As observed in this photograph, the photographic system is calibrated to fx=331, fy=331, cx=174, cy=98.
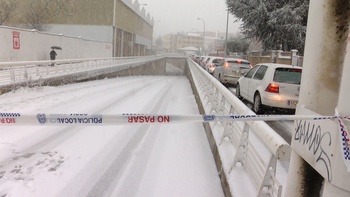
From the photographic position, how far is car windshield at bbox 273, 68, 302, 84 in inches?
368

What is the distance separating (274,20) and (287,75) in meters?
17.6

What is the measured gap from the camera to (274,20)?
25594 mm

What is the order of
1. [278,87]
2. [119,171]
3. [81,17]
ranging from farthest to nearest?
[81,17] < [278,87] < [119,171]

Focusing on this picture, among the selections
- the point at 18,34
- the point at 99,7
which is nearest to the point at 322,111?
the point at 18,34

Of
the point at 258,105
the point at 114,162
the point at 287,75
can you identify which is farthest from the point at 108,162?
the point at 287,75

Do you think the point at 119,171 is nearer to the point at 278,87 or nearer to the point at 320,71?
the point at 320,71

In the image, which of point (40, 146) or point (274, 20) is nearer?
point (40, 146)

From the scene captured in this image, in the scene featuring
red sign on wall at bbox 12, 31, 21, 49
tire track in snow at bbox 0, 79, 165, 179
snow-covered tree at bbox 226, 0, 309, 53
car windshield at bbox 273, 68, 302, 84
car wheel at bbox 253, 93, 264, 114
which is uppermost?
snow-covered tree at bbox 226, 0, 309, 53

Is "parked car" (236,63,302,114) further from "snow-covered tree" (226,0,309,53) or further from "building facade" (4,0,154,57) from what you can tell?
"building facade" (4,0,154,57)

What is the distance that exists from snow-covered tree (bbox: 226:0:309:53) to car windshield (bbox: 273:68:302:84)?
1672 cm

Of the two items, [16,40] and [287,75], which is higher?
[16,40]

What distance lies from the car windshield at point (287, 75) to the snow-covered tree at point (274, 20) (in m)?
16.7

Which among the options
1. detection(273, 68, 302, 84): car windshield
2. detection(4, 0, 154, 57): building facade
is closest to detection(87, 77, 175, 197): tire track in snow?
detection(273, 68, 302, 84): car windshield

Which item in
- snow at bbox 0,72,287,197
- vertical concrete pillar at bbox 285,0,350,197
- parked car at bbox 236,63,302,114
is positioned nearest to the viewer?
vertical concrete pillar at bbox 285,0,350,197
